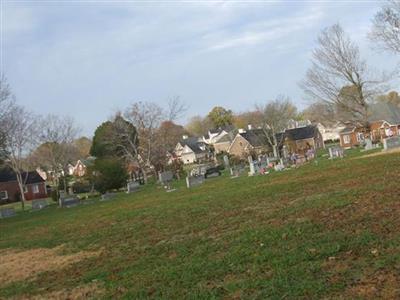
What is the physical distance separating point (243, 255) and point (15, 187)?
69.5m

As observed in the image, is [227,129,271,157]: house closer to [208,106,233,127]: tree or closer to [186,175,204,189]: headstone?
[186,175,204,189]: headstone

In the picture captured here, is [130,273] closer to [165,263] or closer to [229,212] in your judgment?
[165,263]

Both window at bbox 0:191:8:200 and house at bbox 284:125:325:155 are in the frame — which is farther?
house at bbox 284:125:325:155

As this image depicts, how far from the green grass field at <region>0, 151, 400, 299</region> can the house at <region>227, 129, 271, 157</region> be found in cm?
6348

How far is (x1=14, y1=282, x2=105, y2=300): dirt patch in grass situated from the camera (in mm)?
7941

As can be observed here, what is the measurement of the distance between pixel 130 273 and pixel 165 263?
2.10 feet

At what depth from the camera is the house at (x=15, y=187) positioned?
71.6 metres

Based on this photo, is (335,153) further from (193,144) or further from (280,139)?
(193,144)

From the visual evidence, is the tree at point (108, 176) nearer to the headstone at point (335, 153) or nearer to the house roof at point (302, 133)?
the headstone at point (335, 153)

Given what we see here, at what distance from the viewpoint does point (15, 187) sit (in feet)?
238

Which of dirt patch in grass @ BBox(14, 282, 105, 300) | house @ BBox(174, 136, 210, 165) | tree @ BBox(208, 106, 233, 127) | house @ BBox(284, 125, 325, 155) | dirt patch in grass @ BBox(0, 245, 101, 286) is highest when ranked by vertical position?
tree @ BBox(208, 106, 233, 127)

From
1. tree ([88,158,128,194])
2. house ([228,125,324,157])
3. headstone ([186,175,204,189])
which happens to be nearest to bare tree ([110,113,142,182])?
tree ([88,158,128,194])

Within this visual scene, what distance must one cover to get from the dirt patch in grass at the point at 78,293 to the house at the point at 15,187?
2534 inches

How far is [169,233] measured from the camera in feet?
42.0
